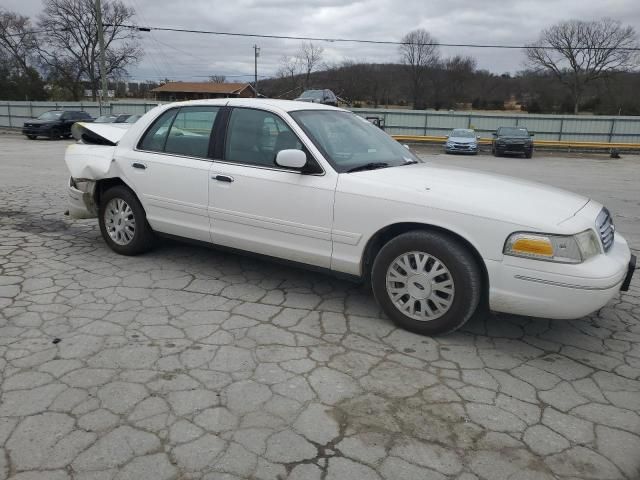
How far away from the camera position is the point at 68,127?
2600 cm

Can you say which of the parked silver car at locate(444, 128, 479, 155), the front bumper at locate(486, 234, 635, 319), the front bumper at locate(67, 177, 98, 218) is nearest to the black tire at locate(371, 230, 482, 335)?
the front bumper at locate(486, 234, 635, 319)

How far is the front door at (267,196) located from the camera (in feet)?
12.7

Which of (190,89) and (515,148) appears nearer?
(515,148)

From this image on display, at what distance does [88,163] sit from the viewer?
5191mm

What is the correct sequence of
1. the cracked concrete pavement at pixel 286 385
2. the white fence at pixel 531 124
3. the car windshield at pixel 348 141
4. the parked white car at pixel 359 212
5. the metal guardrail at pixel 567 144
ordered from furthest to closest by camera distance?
1. the white fence at pixel 531 124
2. the metal guardrail at pixel 567 144
3. the car windshield at pixel 348 141
4. the parked white car at pixel 359 212
5. the cracked concrete pavement at pixel 286 385

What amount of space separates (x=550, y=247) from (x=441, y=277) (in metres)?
0.71

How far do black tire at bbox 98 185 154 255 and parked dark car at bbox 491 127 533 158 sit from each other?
69.4 ft

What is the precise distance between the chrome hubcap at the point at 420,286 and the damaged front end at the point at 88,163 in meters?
3.06

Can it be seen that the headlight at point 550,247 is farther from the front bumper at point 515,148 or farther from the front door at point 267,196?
the front bumper at point 515,148

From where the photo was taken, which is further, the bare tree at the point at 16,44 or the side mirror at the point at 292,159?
the bare tree at the point at 16,44

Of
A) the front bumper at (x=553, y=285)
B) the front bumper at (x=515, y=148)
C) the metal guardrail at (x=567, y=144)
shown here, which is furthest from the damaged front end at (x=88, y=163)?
the metal guardrail at (x=567, y=144)

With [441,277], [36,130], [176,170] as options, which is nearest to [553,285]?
[441,277]

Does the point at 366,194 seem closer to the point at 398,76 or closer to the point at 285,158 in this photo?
the point at 285,158

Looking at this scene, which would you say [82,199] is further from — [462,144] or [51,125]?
[51,125]
